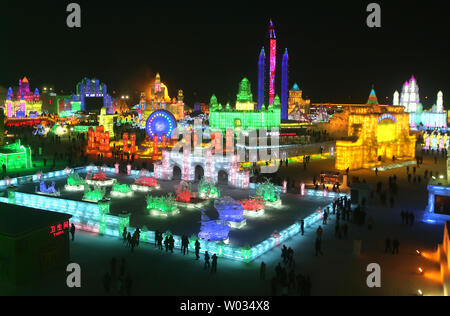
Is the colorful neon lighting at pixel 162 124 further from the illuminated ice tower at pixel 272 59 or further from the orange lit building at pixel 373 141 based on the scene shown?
the illuminated ice tower at pixel 272 59

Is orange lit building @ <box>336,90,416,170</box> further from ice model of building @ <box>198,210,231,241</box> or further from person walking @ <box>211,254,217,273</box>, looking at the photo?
person walking @ <box>211,254,217,273</box>

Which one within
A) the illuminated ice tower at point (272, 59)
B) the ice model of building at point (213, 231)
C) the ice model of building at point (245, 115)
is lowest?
the ice model of building at point (213, 231)

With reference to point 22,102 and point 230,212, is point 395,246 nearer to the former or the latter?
point 230,212

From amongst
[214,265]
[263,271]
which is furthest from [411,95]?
[214,265]

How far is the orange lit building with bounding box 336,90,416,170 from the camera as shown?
3347 centimetres

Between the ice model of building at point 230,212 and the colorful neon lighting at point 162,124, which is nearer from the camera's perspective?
the ice model of building at point 230,212

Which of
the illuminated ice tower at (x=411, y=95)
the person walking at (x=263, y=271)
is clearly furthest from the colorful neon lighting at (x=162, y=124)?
the illuminated ice tower at (x=411, y=95)

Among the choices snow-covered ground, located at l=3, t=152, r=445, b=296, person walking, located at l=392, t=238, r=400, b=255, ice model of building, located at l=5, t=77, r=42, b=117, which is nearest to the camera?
snow-covered ground, located at l=3, t=152, r=445, b=296

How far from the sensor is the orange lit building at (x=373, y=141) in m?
33.5

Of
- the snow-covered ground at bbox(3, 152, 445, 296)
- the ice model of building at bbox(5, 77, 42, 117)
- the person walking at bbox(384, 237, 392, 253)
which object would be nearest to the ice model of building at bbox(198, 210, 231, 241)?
the snow-covered ground at bbox(3, 152, 445, 296)

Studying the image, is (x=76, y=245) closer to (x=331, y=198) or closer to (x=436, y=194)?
(x=331, y=198)

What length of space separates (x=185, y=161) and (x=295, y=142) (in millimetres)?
17229

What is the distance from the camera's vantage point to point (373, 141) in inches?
1407
